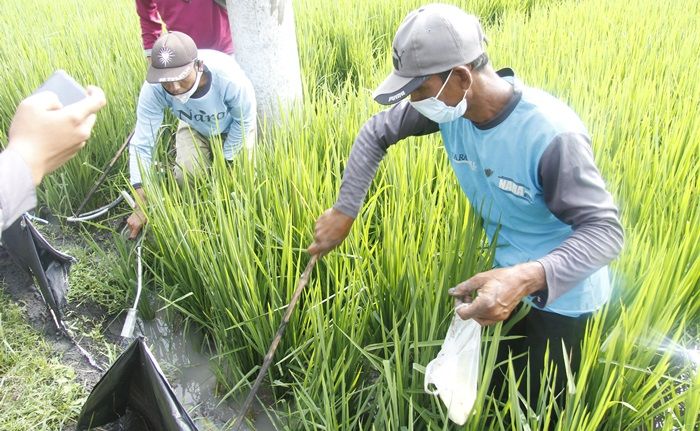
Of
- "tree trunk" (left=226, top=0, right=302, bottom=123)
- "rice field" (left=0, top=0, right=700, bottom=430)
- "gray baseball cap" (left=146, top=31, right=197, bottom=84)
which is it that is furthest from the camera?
"tree trunk" (left=226, top=0, right=302, bottom=123)

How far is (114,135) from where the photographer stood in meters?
2.80

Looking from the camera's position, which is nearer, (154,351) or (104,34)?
(154,351)

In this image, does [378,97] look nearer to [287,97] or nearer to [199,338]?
[199,338]

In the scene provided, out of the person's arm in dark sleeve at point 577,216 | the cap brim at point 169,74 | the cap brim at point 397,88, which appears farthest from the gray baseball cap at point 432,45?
the cap brim at point 169,74

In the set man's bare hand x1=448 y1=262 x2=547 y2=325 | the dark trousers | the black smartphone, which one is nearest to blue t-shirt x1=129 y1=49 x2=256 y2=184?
the black smartphone

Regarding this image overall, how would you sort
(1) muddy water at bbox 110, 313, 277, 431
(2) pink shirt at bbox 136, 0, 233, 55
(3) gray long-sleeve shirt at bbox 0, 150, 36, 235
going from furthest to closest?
(2) pink shirt at bbox 136, 0, 233, 55
(1) muddy water at bbox 110, 313, 277, 431
(3) gray long-sleeve shirt at bbox 0, 150, 36, 235

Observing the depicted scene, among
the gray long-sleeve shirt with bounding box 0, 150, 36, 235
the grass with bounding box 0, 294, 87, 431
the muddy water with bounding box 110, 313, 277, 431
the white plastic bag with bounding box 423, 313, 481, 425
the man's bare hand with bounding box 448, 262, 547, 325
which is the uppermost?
the gray long-sleeve shirt with bounding box 0, 150, 36, 235

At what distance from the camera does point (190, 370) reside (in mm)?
1909

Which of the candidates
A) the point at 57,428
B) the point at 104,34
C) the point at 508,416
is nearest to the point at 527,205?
the point at 508,416

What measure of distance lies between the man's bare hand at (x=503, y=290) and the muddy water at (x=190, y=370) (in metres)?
0.94

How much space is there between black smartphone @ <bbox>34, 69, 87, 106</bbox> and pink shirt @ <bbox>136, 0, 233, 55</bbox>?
172 centimetres

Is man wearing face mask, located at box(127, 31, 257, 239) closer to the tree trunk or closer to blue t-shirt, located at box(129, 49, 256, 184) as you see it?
A: blue t-shirt, located at box(129, 49, 256, 184)

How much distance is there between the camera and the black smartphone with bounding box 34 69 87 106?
111cm

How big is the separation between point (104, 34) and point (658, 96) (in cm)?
363
